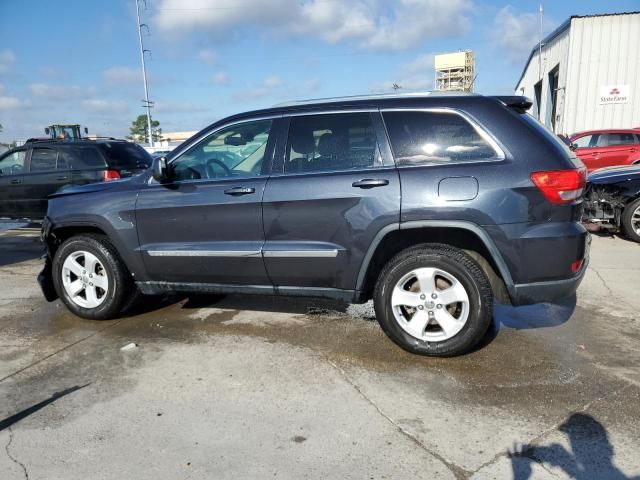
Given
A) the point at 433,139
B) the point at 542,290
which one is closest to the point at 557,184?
the point at 542,290

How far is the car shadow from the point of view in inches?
92.0

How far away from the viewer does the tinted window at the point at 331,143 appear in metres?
3.66

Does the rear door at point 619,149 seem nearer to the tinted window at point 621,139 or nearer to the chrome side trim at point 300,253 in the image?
the tinted window at point 621,139

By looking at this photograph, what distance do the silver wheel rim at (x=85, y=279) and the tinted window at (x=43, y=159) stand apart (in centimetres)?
526

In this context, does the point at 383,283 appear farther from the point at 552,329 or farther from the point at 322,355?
the point at 552,329

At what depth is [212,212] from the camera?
395 centimetres

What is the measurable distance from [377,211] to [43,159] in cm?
787

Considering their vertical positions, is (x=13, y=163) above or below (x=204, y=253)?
above

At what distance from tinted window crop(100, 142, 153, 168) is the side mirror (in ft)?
17.0

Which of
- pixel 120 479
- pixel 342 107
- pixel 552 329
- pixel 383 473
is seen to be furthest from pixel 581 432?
pixel 342 107

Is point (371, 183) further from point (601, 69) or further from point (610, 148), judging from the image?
point (601, 69)

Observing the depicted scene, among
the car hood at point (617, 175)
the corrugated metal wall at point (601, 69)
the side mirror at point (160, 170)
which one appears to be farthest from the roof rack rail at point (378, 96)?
the corrugated metal wall at point (601, 69)

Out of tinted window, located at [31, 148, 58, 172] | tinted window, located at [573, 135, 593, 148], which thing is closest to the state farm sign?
tinted window, located at [573, 135, 593, 148]

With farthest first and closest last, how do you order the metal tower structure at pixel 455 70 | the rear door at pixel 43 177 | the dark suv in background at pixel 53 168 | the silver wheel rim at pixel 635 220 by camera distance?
the metal tower structure at pixel 455 70 < the rear door at pixel 43 177 < the dark suv in background at pixel 53 168 < the silver wheel rim at pixel 635 220
